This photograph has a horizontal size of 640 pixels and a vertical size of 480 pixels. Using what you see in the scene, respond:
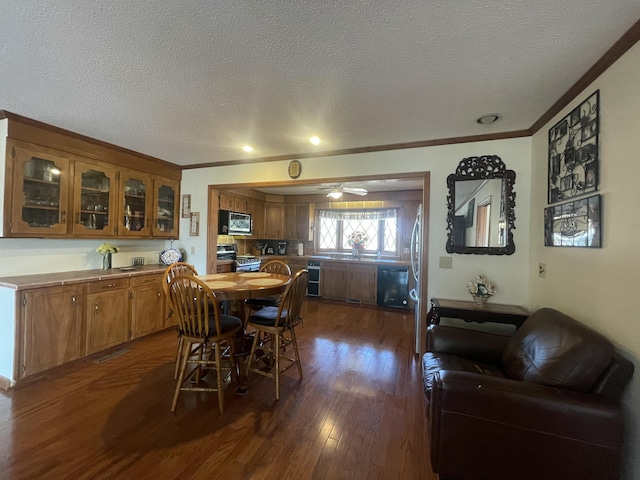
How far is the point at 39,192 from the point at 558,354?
4296mm

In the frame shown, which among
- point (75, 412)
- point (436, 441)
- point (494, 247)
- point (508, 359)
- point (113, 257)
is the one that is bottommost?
point (75, 412)

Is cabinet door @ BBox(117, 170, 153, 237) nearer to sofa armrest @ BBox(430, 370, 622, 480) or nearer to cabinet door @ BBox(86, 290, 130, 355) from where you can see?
cabinet door @ BBox(86, 290, 130, 355)

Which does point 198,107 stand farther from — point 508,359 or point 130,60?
point 508,359

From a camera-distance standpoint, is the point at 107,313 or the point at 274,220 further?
the point at 274,220

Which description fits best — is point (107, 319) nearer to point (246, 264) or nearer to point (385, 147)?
point (246, 264)

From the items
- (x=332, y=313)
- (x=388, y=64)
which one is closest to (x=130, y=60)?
(x=388, y=64)

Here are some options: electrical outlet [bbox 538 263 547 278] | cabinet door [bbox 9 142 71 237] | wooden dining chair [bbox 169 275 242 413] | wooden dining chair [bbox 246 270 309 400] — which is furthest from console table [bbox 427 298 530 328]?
cabinet door [bbox 9 142 71 237]

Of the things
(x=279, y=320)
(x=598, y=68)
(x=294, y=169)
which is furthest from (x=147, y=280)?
(x=598, y=68)

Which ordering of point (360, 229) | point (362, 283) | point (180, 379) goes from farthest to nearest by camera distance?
point (360, 229) → point (362, 283) → point (180, 379)

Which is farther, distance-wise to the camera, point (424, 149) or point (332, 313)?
point (332, 313)

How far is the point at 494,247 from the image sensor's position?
2.64 metres

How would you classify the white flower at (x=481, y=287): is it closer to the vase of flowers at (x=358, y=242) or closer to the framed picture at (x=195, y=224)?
the vase of flowers at (x=358, y=242)

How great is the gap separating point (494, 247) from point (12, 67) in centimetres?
393

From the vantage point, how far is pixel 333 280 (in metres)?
5.51
